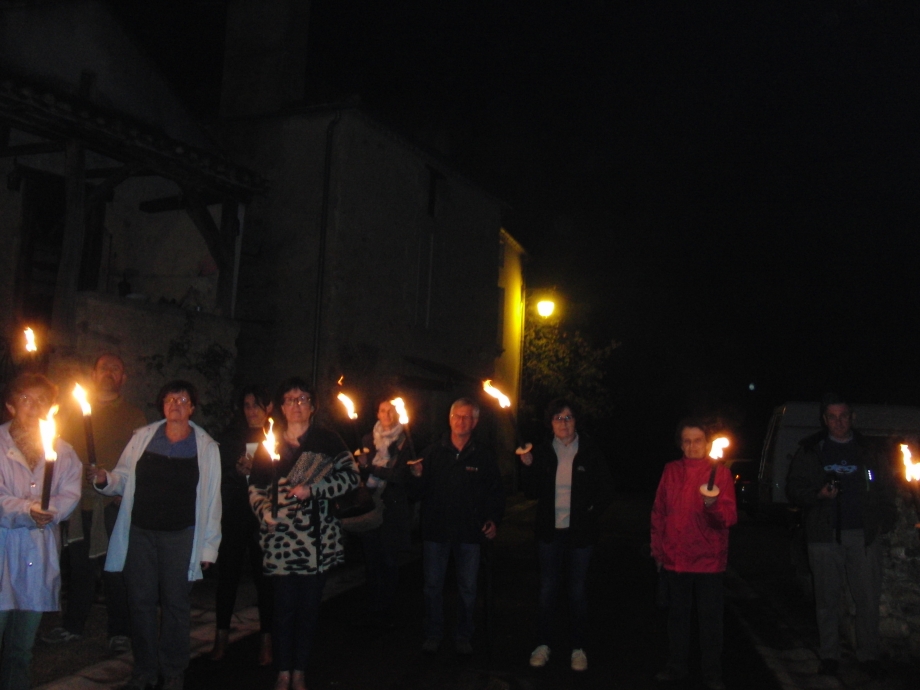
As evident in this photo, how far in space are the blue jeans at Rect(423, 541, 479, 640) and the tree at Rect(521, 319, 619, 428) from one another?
21237mm

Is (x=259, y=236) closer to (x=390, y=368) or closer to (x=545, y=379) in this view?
(x=390, y=368)

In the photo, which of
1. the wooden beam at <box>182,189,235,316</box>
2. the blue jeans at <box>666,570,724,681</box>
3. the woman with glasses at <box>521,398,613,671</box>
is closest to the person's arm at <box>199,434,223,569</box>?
the woman with glasses at <box>521,398,613,671</box>

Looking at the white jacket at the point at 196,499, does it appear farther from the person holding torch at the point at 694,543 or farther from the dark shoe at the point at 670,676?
the dark shoe at the point at 670,676

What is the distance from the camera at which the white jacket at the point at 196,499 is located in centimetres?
562

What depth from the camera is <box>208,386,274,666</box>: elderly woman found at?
20.9ft

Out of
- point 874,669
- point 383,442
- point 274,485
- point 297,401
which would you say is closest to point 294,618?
point 274,485

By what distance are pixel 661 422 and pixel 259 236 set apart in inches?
1235

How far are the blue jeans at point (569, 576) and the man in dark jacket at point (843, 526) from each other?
6.09ft

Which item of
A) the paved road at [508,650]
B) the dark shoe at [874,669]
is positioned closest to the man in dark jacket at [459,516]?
the paved road at [508,650]

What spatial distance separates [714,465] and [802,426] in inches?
404

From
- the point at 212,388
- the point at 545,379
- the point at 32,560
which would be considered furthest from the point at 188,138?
the point at 545,379

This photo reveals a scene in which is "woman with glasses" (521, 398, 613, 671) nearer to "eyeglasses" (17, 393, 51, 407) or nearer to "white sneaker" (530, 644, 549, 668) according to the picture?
"white sneaker" (530, 644, 549, 668)

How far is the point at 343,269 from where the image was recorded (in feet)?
54.5

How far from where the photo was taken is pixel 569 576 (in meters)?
6.61
